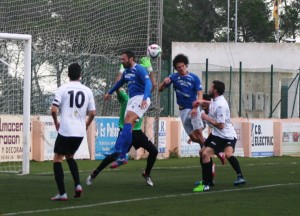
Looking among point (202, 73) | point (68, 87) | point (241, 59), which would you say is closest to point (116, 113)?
point (202, 73)

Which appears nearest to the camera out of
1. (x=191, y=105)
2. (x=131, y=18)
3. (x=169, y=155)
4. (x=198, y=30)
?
(x=191, y=105)

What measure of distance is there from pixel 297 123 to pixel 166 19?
45563mm

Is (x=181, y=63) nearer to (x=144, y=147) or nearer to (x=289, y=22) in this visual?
(x=144, y=147)

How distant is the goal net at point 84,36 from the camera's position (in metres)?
25.5

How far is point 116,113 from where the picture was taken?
29.7m

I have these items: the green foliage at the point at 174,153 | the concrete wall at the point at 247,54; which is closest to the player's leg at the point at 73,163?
the green foliage at the point at 174,153

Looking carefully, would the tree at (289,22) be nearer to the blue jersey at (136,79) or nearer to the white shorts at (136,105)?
the blue jersey at (136,79)

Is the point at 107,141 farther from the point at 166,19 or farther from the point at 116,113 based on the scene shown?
the point at 166,19

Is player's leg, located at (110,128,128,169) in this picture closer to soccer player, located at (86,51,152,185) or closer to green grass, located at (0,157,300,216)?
soccer player, located at (86,51,152,185)

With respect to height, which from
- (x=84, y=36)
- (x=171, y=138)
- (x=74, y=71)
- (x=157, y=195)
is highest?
(x=84, y=36)

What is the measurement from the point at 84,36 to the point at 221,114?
1112cm

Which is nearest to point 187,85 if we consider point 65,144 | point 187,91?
point 187,91

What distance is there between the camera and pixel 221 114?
17.1 m

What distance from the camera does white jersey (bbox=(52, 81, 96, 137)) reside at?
14.5 m
